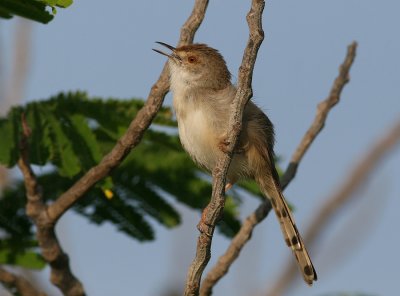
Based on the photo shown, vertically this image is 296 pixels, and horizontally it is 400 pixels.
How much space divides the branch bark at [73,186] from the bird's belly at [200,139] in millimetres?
468

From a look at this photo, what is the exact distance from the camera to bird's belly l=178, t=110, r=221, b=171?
5.05 metres

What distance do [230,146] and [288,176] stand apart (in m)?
1.71

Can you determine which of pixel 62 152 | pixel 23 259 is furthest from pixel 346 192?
pixel 23 259

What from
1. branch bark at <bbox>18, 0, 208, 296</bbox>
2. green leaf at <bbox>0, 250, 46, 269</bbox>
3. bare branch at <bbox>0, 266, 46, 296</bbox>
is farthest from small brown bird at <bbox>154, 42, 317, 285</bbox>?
bare branch at <bbox>0, 266, 46, 296</bbox>

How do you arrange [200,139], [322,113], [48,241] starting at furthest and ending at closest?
1. [322,113]
2. [200,139]
3. [48,241]

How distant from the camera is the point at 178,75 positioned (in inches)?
229

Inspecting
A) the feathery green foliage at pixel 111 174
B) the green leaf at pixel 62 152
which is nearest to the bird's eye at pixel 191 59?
the feathery green foliage at pixel 111 174

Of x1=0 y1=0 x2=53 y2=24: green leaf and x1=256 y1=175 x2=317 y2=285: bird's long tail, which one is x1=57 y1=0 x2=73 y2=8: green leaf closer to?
x1=0 y1=0 x2=53 y2=24: green leaf

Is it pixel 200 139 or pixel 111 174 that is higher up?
pixel 200 139

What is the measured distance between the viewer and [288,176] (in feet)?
17.1

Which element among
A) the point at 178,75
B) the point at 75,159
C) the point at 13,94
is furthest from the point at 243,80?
the point at 13,94

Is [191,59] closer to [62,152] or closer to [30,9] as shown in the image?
[62,152]

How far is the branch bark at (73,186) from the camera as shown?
4.42 metres

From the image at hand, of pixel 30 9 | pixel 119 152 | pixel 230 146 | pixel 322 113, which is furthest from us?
pixel 322 113
